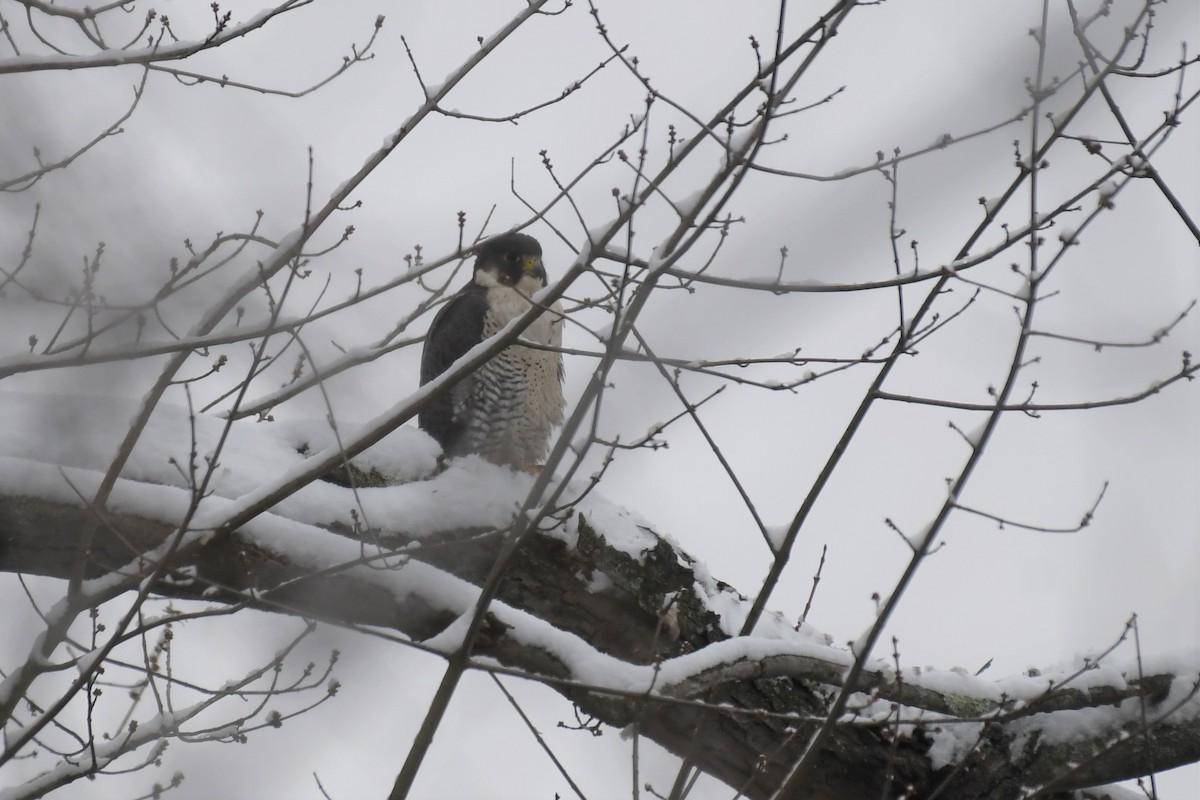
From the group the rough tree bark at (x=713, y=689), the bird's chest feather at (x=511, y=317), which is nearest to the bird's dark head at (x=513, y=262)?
the bird's chest feather at (x=511, y=317)

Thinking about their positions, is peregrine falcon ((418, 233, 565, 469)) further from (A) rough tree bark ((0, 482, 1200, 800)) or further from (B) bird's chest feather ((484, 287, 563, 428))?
(A) rough tree bark ((0, 482, 1200, 800))

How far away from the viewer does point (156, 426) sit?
3.20 m

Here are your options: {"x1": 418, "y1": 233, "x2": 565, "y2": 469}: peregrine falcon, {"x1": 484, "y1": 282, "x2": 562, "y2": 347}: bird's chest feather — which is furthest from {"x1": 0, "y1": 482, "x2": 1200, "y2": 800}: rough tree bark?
{"x1": 484, "y1": 282, "x2": 562, "y2": 347}: bird's chest feather

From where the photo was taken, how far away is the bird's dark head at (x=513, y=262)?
5.25 metres

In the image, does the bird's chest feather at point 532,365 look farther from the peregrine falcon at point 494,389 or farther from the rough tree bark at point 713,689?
the rough tree bark at point 713,689

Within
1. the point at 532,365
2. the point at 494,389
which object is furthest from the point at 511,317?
the point at 494,389

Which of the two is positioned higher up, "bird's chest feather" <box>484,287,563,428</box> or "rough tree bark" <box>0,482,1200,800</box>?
"bird's chest feather" <box>484,287,563,428</box>

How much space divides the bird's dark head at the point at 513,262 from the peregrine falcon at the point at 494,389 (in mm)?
230

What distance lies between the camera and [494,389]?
4.82 meters

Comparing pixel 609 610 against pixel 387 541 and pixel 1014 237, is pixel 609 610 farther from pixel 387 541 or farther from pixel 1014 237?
pixel 1014 237

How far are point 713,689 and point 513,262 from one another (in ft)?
9.60

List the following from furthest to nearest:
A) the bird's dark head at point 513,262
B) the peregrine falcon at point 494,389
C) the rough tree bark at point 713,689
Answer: the bird's dark head at point 513,262 → the peregrine falcon at point 494,389 → the rough tree bark at point 713,689

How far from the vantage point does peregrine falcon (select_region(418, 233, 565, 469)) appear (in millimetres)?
4812

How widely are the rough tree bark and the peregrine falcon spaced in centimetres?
134
